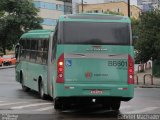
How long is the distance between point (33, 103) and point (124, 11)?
374ft

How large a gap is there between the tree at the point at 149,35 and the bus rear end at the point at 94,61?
65.5ft

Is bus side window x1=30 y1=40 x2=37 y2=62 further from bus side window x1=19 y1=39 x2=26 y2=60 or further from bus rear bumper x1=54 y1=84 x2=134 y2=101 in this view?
bus rear bumper x1=54 y1=84 x2=134 y2=101

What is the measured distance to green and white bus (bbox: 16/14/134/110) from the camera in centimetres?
1688

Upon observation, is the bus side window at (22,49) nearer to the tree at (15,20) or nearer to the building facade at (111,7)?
the tree at (15,20)

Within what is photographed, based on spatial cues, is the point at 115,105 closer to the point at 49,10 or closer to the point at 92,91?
the point at 92,91

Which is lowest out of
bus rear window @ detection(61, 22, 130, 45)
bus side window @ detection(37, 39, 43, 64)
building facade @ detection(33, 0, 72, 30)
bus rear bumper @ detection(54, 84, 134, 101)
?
building facade @ detection(33, 0, 72, 30)

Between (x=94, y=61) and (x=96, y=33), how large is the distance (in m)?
0.90

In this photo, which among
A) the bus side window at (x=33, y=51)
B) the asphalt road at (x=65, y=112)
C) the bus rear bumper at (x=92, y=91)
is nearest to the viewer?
the asphalt road at (x=65, y=112)

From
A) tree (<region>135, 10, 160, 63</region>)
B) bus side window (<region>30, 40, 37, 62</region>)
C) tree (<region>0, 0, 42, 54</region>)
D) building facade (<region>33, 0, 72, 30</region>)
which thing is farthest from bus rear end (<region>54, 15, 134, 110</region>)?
building facade (<region>33, 0, 72, 30</region>)

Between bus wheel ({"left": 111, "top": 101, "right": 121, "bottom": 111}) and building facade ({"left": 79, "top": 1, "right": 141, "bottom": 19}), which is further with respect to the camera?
building facade ({"left": 79, "top": 1, "right": 141, "bottom": 19})

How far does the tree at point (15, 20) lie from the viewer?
76.7 metres

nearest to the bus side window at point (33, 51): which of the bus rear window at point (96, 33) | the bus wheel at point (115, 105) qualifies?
the bus wheel at point (115, 105)

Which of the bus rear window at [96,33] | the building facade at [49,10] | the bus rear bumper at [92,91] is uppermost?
the bus rear window at [96,33]

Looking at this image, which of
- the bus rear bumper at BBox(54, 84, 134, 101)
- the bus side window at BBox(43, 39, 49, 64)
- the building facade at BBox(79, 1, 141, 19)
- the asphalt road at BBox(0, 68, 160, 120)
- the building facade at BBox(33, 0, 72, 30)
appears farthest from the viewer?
the building facade at BBox(79, 1, 141, 19)
